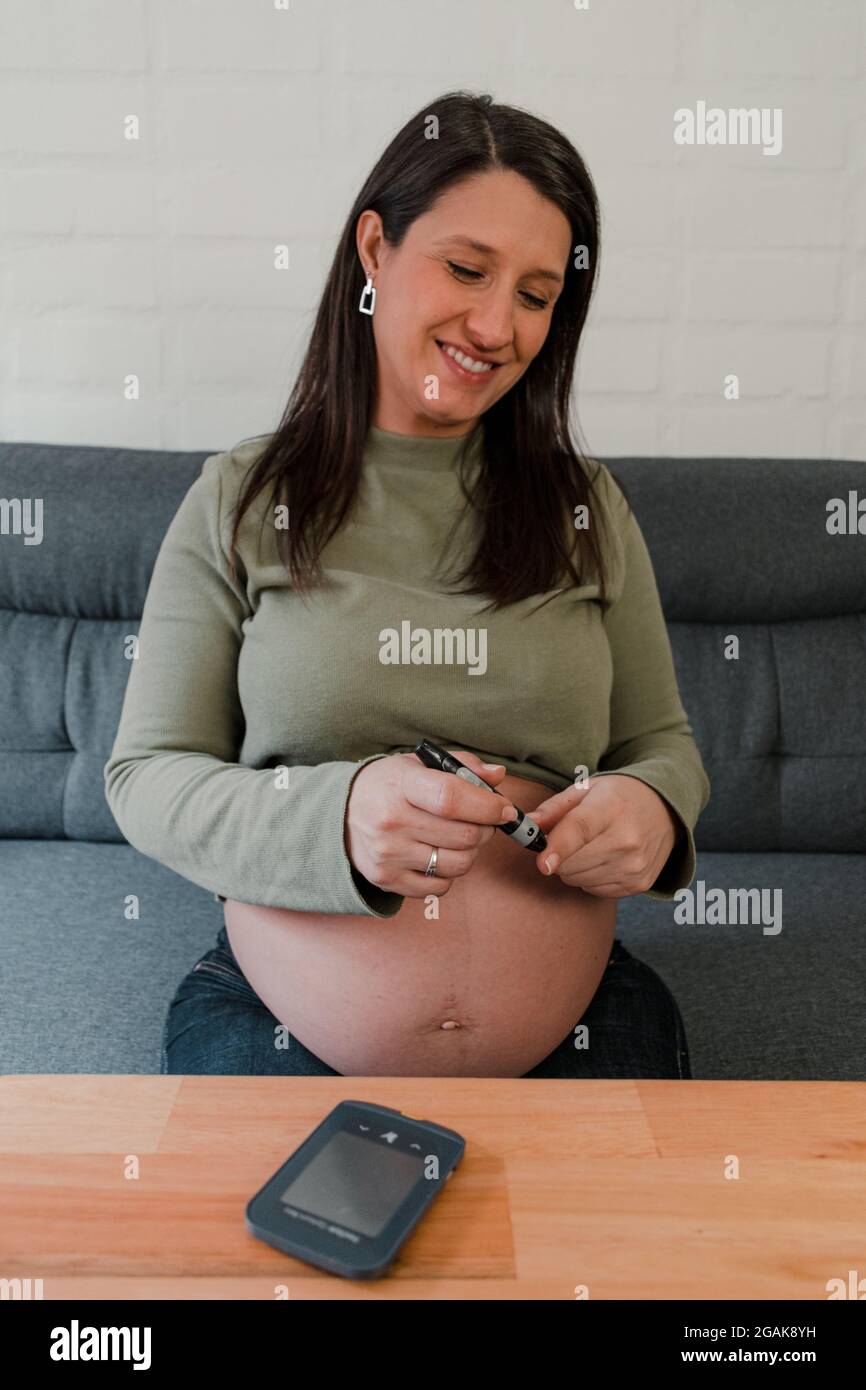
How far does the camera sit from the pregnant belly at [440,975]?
960 millimetres

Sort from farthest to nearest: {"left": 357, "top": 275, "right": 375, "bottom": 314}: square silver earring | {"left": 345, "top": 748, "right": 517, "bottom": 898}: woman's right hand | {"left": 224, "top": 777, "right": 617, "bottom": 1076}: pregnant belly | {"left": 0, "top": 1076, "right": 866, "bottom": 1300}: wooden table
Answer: {"left": 357, "top": 275, "right": 375, "bottom": 314}: square silver earring → {"left": 224, "top": 777, "right": 617, "bottom": 1076}: pregnant belly → {"left": 345, "top": 748, "right": 517, "bottom": 898}: woman's right hand → {"left": 0, "top": 1076, "right": 866, "bottom": 1300}: wooden table

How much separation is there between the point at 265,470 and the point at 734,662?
82cm

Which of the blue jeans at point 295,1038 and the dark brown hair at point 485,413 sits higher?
the dark brown hair at point 485,413

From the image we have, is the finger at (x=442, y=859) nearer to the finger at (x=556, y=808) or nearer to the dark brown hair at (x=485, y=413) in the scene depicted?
the finger at (x=556, y=808)

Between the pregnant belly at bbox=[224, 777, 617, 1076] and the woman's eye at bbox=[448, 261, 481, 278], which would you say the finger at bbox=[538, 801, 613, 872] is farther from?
the woman's eye at bbox=[448, 261, 481, 278]

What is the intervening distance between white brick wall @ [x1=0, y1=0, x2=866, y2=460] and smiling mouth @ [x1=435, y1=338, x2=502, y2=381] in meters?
0.74

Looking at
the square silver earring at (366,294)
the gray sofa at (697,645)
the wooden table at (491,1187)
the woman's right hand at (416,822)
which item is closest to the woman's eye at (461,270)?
the square silver earring at (366,294)

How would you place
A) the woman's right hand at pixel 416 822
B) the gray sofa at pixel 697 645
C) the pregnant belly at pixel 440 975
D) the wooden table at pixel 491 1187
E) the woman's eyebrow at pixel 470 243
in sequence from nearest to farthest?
the wooden table at pixel 491 1187 → the woman's right hand at pixel 416 822 → the pregnant belly at pixel 440 975 → the woman's eyebrow at pixel 470 243 → the gray sofa at pixel 697 645

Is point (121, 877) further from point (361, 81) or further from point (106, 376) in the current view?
point (361, 81)

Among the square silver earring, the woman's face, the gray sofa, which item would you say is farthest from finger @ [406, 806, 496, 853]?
the gray sofa

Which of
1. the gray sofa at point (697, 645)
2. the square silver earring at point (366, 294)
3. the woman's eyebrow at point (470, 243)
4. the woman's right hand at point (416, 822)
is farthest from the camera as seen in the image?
the gray sofa at point (697, 645)

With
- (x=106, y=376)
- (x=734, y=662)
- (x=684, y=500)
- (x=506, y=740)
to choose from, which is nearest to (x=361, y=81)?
(x=106, y=376)

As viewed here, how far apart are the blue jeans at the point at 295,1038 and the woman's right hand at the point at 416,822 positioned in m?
0.22

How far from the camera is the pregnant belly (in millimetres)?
960
